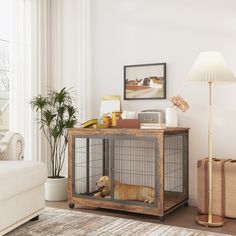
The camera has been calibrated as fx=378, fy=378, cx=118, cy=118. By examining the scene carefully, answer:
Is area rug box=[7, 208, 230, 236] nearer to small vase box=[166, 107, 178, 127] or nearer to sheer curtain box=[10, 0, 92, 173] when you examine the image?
Answer: small vase box=[166, 107, 178, 127]

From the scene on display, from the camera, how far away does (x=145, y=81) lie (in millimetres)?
4047

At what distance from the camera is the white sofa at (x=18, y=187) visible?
2709 mm

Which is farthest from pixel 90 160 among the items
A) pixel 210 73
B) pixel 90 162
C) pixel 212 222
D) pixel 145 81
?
pixel 210 73

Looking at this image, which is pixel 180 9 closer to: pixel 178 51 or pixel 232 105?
pixel 178 51

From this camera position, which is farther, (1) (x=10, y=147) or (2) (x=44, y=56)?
(2) (x=44, y=56)

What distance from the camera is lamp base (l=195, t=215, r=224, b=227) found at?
3.12m

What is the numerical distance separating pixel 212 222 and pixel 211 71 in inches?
49.1

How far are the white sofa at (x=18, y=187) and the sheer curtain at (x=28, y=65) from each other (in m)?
1.02

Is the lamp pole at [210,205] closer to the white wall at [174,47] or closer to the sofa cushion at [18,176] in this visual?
the white wall at [174,47]

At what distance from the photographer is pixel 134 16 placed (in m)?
4.13

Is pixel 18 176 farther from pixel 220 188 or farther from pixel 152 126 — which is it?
pixel 220 188

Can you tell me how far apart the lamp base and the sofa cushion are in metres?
1.37

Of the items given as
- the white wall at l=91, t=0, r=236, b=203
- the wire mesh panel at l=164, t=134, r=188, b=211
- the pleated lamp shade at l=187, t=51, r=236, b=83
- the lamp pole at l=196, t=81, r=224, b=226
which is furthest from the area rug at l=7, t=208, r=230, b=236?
the pleated lamp shade at l=187, t=51, r=236, b=83

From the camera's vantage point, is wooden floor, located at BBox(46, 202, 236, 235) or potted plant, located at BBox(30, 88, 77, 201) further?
potted plant, located at BBox(30, 88, 77, 201)
